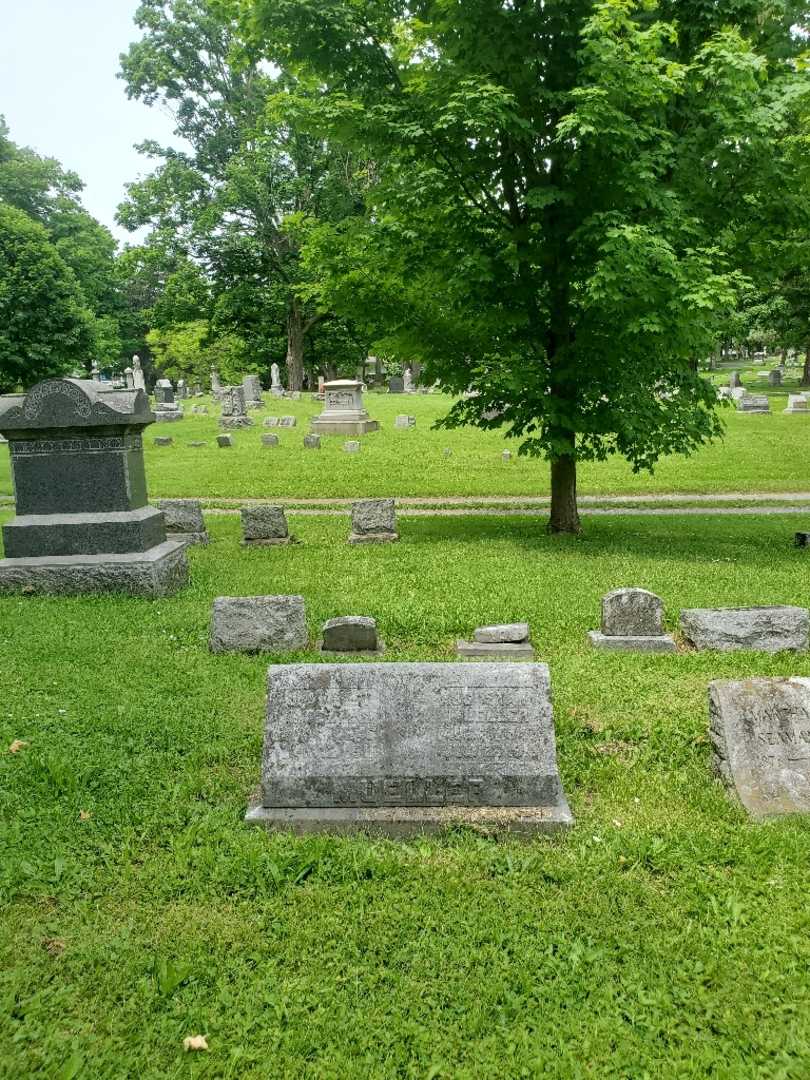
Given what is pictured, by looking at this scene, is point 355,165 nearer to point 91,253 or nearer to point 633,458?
point 91,253

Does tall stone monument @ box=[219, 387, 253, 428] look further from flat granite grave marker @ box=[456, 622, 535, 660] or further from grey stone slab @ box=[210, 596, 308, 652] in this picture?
flat granite grave marker @ box=[456, 622, 535, 660]

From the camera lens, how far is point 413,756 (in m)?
4.49

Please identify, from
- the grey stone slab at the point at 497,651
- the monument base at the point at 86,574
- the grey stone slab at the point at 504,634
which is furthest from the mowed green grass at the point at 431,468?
the grey stone slab at the point at 497,651

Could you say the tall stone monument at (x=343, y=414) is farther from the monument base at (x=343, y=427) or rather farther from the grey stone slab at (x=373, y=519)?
the grey stone slab at (x=373, y=519)

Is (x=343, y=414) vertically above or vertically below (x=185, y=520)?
above

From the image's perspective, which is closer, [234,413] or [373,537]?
[373,537]

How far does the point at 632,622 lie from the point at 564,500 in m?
5.76

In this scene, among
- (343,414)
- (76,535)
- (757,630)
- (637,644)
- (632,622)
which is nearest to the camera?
(757,630)

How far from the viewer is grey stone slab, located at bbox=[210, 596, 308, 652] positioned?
732 cm

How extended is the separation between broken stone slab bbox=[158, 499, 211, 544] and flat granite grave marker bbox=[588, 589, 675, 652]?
24.0 ft

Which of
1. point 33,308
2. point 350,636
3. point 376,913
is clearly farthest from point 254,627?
point 33,308

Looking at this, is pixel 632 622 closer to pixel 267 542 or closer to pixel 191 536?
pixel 267 542

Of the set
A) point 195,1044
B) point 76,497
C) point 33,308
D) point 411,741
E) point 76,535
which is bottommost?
point 195,1044

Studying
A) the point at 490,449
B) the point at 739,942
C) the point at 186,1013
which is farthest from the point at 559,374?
the point at 490,449
